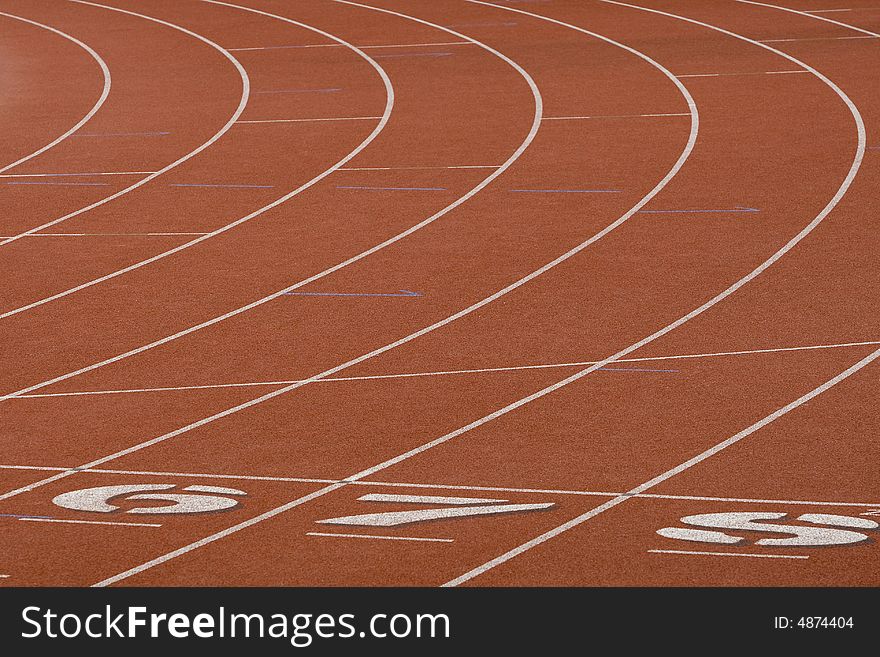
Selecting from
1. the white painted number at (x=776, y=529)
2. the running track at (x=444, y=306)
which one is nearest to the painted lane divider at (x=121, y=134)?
the running track at (x=444, y=306)

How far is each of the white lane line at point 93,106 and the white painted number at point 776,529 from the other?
7.79 meters

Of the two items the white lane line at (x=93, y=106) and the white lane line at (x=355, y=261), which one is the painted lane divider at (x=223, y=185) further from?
the white lane line at (x=93, y=106)

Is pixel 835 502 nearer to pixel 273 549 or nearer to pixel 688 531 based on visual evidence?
pixel 688 531

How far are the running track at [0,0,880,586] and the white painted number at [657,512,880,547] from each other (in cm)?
5

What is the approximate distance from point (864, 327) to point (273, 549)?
3.81 meters

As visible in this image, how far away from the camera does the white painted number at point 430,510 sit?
18.9ft

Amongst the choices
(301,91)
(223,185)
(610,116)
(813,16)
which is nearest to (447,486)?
(223,185)

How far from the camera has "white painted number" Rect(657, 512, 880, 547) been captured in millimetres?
5402

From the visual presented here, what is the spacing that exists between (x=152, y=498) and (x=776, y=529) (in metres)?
2.40

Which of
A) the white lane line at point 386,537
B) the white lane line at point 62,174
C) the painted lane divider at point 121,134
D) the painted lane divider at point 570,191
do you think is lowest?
the white lane line at point 386,537

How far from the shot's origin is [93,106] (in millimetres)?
13727

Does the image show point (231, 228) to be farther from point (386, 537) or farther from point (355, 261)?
point (386, 537)

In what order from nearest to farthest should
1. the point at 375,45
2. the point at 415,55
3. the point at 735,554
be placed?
the point at 735,554 < the point at 415,55 < the point at 375,45

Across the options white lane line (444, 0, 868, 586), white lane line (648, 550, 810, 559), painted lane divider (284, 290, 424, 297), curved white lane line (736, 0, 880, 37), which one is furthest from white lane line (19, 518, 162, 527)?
curved white lane line (736, 0, 880, 37)
